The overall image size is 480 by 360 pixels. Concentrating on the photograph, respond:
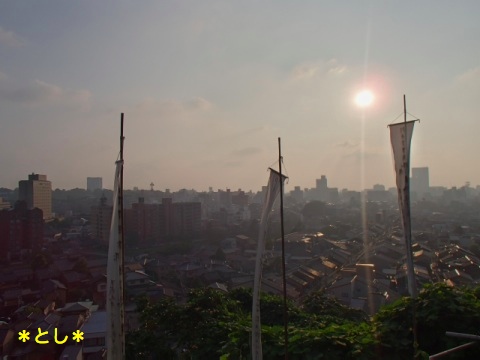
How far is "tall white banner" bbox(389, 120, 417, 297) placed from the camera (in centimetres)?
260

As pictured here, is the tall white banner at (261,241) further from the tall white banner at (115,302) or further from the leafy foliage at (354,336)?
the tall white banner at (115,302)

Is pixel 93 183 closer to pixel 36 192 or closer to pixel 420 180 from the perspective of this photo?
pixel 36 192

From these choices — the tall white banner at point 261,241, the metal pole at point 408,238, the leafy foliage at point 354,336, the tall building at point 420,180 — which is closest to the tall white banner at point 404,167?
the metal pole at point 408,238

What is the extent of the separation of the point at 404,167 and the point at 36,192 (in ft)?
118

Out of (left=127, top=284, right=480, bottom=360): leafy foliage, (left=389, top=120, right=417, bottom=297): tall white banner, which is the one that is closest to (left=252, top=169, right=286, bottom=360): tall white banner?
(left=127, top=284, right=480, bottom=360): leafy foliage

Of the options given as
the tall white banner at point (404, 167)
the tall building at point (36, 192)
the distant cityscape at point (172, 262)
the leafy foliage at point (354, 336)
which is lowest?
the distant cityscape at point (172, 262)

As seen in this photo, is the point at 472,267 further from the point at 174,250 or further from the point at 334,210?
the point at 334,210

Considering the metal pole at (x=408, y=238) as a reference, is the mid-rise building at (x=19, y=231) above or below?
below

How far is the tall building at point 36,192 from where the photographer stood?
3247cm

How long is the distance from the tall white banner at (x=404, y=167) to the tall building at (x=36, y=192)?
3300 cm

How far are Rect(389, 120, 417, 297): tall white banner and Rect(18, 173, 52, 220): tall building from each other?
33.0 m

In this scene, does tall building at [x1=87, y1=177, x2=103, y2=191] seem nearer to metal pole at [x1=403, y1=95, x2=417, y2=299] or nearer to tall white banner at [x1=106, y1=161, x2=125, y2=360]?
tall white banner at [x1=106, y1=161, x2=125, y2=360]

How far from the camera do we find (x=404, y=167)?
2688 mm

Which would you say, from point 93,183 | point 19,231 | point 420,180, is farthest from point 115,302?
point 420,180
